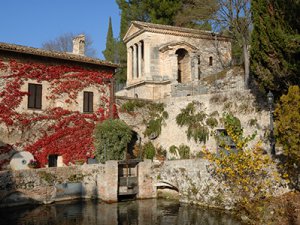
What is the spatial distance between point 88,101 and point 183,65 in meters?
13.5

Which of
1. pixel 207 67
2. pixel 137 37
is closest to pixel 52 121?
pixel 137 37

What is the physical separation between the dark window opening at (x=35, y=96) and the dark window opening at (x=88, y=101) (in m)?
3.02

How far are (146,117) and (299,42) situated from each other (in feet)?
47.3

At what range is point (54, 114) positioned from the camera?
21984mm

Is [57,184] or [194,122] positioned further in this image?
[194,122]

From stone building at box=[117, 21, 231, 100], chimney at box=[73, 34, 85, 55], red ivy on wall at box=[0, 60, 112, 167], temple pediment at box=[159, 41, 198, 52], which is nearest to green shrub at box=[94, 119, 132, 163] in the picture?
red ivy on wall at box=[0, 60, 112, 167]

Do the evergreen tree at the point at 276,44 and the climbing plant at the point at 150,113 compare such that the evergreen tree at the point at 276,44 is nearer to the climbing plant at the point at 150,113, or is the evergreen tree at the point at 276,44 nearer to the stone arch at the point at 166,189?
the stone arch at the point at 166,189

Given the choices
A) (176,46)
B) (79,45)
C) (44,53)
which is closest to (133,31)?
(176,46)

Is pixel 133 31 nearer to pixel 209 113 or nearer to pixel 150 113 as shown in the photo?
pixel 150 113

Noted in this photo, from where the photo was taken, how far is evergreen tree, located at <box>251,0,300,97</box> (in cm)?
1347

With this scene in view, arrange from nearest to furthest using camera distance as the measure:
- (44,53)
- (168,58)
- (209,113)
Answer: (44,53), (209,113), (168,58)

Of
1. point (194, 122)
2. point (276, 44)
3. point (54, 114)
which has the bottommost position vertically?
point (194, 122)

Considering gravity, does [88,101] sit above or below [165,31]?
below

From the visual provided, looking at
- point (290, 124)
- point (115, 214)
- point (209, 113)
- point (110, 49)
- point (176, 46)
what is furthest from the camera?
point (110, 49)
